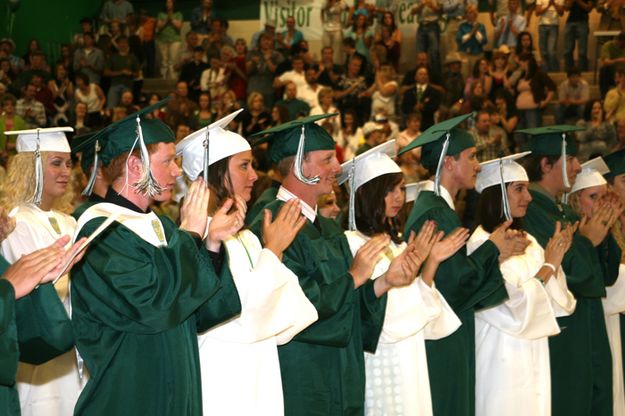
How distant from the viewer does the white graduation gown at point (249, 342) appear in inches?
190

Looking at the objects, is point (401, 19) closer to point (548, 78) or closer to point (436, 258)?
point (548, 78)

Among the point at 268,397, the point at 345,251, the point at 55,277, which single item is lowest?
the point at 268,397

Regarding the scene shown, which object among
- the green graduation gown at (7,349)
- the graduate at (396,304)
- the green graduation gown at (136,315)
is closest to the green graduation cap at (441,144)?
the graduate at (396,304)

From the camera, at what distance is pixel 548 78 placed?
15656 millimetres

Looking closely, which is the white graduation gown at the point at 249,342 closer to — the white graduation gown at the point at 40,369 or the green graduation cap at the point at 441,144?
the white graduation gown at the point at 40,369

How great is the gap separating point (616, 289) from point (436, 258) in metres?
2.75

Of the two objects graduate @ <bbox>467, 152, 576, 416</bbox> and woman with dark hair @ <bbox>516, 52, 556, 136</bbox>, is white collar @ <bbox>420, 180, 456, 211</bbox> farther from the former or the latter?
woman with dark hair @ <bbox>516, 52, 556, 136</bbox>

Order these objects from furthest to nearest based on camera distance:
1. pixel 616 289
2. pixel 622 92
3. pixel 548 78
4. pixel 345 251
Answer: pixel 548 78 → pixel 622 92 → pixel 616 289 → pixel 345 251

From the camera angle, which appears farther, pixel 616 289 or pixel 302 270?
pixel 616 289

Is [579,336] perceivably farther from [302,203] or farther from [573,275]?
[302,203]

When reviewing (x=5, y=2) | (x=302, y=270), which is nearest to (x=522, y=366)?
(x=302, y=270)

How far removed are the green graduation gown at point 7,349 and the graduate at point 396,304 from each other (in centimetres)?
251

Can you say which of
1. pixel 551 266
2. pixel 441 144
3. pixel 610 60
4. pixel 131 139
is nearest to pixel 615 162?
pixel 551 266

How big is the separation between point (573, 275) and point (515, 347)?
1.01 m
